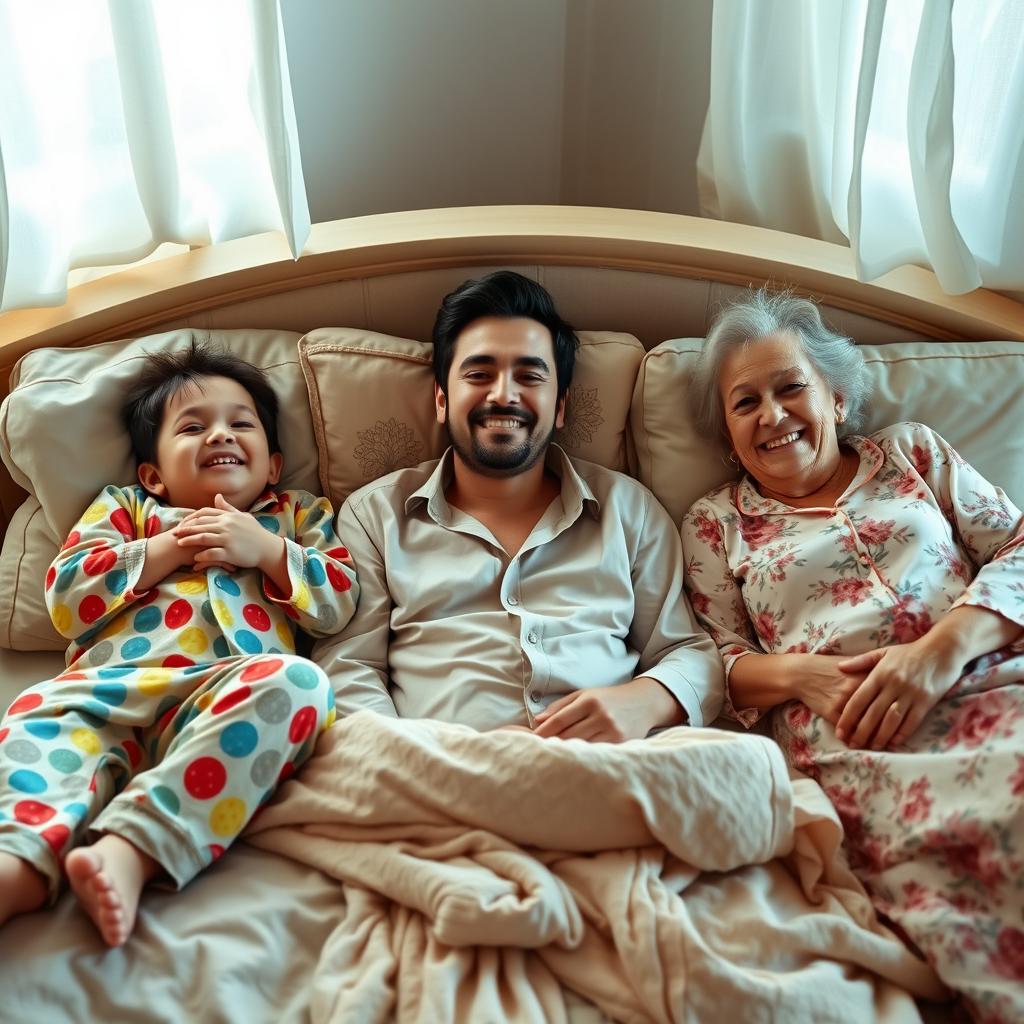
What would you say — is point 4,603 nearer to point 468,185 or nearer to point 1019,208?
point 468,185

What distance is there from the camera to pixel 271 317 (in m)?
1.99

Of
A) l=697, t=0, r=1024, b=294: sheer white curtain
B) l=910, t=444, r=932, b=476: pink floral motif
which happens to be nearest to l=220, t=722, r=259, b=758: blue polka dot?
l=910, t=444, r=932, b=476: pink floral motif

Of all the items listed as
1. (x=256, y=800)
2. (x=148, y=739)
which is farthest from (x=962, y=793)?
(x=148, y=739)

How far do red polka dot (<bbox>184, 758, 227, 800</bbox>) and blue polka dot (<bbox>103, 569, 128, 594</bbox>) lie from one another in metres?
0.38

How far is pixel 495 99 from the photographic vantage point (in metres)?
2.50

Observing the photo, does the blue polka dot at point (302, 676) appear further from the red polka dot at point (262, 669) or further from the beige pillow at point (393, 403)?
the beige pillow at point (393, 403)

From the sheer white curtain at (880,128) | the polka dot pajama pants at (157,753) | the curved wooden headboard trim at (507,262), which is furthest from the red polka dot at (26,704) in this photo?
the sheer white curtain at (880,128)

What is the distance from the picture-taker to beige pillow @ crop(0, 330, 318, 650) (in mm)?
1707

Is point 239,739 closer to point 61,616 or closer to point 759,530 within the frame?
point 61,616

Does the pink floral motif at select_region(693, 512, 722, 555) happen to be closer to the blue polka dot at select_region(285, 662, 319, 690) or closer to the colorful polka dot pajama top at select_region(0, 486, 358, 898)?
the colorful polka dot pajama top at select_region(0, 486, 358, 898)

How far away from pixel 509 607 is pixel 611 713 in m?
0.25

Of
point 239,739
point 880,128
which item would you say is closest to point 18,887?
point 239,739

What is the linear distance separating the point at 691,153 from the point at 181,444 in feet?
4.85

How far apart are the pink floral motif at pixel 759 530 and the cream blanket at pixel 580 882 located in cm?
47
